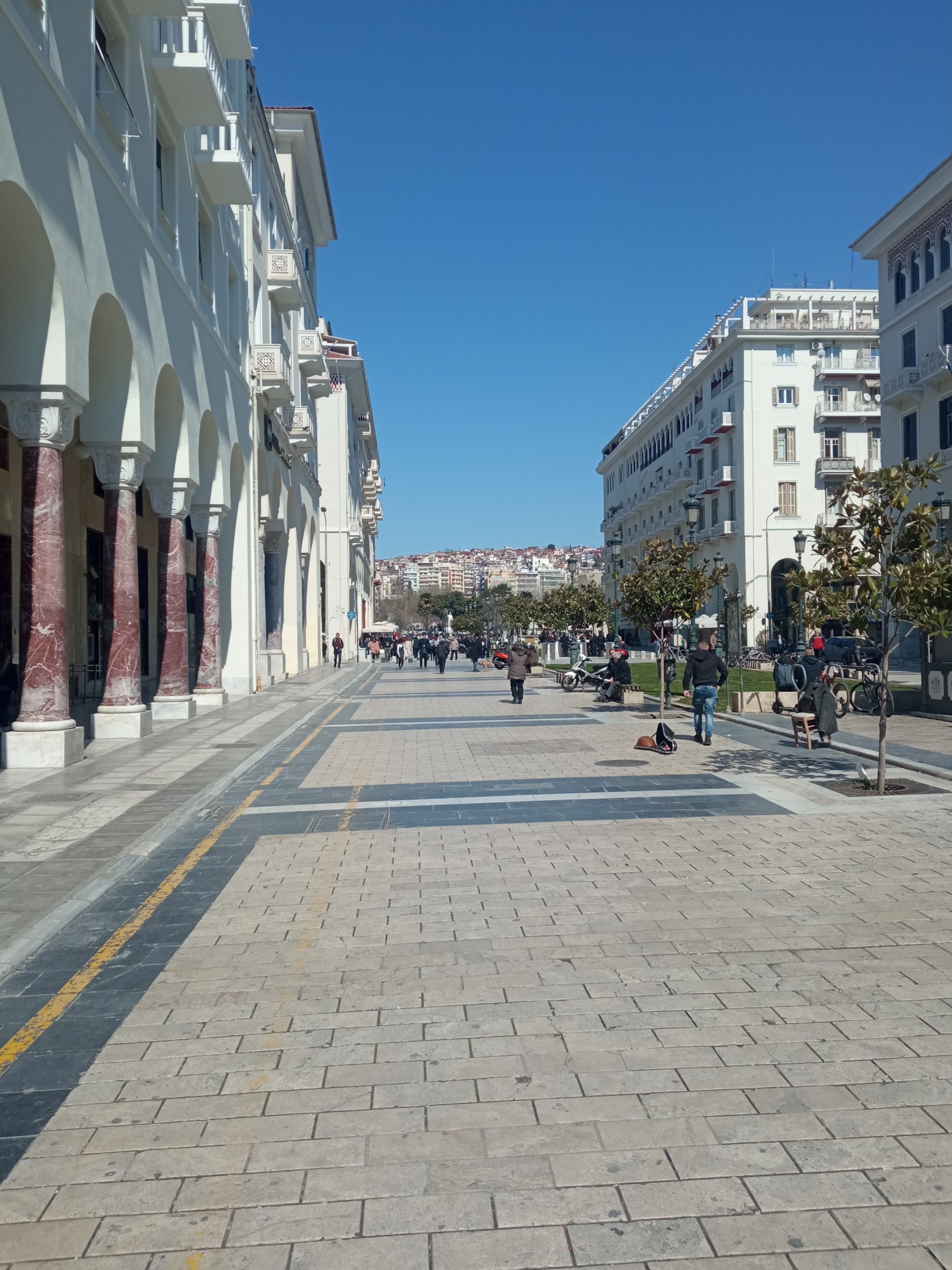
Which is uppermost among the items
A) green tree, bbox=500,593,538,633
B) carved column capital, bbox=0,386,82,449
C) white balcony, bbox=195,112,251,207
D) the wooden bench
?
white balcony, bbox=195,112,251,207

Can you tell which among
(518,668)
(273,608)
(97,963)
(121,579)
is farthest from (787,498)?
(97,963)

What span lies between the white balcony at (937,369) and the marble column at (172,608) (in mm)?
29047

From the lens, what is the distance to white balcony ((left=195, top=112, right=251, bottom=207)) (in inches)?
853

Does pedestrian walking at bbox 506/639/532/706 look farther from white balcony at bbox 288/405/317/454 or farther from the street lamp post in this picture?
the street lamp post

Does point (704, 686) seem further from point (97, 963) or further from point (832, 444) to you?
point (832, 444)

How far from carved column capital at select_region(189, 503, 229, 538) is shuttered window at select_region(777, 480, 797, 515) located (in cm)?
3944

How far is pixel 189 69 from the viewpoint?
59.9 feet

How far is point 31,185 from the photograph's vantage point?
12.2 m

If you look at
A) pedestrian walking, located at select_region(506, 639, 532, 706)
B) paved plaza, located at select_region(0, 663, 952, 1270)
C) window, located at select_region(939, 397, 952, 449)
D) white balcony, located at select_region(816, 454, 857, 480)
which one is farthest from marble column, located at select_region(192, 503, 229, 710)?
white balcony, located at select_region(816, 454, 857, 480)

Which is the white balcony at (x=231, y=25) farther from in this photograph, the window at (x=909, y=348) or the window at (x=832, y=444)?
the window at (x=832, y=444)

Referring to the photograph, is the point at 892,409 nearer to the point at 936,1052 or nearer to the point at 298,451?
the point at 298,451

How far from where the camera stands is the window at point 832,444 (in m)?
57.1

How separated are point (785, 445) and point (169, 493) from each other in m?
43.6

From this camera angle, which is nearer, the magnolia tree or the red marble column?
the red marble column
